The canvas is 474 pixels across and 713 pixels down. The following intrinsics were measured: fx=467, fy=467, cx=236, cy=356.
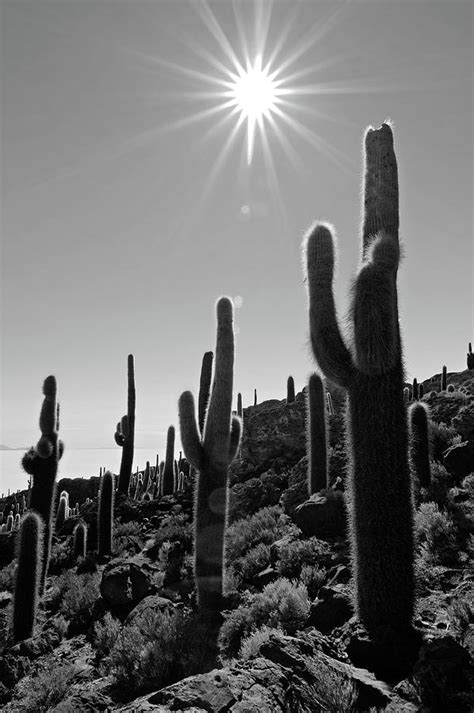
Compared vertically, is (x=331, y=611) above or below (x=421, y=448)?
below

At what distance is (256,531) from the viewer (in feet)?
42.3

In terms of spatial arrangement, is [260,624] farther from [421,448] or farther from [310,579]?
[421,448]

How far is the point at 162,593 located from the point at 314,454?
20.2 feet

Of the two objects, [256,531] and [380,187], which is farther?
[256,531]

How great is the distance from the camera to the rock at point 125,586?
10641 mm

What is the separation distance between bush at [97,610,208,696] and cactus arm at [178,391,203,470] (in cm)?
299

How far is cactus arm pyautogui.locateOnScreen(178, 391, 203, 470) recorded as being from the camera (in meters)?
10.1

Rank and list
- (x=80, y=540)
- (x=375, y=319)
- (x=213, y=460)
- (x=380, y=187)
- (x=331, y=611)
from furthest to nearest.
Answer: (x=80, y=540) → (x=213, y=460) → (x=380, y=187) → (x=331, y=611) → (x=375, y=319)

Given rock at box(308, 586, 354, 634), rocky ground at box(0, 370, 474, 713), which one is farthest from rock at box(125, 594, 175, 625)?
rock at box(308, 586, 354, 634)

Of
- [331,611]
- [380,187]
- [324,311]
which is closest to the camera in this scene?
[331,611]

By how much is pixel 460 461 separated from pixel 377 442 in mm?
8054

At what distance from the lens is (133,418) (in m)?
25.1

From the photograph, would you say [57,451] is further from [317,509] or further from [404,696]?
[404,696]

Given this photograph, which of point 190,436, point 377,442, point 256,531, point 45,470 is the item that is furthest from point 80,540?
point 377,442
